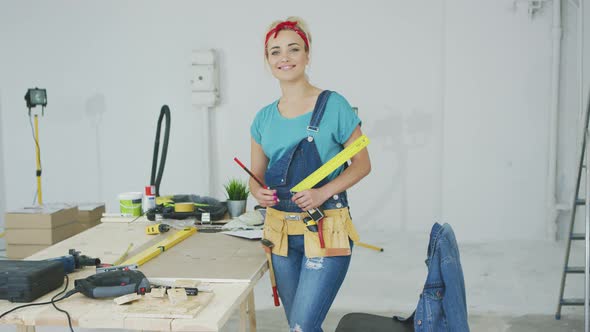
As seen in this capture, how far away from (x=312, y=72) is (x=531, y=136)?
87.7 inches

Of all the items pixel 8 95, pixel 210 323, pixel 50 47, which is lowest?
pixel 210 323

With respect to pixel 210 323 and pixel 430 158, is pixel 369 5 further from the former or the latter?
pixel 210 323

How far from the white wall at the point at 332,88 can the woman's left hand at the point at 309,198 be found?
143 inches

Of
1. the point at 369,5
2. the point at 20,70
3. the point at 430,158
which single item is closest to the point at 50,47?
the point at 20,70

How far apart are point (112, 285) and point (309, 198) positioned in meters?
0.65

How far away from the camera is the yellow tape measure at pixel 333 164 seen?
1678mm

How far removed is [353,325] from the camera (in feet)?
6.14

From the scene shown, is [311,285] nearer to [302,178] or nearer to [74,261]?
[302,178]

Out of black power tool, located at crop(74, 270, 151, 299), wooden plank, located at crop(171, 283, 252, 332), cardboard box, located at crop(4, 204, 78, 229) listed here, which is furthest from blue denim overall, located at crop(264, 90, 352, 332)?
cardboard box, located at crop(4, 204, 78, 229)

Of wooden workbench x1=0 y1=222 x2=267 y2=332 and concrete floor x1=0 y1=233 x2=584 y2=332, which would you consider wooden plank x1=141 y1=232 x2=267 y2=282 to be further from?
concrete floor x1=0 y1=233 x2=584 y2=332

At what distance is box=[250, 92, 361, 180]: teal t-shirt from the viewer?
1.78 metres

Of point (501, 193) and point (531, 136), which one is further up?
point (531, 136)

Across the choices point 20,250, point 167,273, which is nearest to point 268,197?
point 167,273

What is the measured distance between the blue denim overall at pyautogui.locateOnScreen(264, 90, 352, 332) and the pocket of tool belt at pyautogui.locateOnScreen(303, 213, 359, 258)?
0.03 meters
